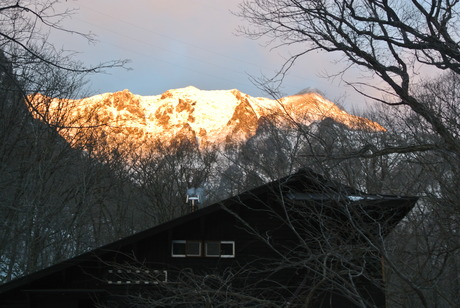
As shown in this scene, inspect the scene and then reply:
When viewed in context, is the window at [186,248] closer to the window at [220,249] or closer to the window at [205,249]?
the window at [205,249]

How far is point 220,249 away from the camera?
15.5 meters

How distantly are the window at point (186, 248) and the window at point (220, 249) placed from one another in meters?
0.26

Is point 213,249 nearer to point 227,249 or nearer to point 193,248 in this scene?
point 227,249

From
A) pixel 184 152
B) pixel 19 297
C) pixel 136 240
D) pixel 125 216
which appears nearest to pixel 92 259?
pixel 136 240

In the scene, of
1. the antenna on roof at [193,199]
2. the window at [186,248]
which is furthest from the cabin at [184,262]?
the antenna on roof at [193,199]

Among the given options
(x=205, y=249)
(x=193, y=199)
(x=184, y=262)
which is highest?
(x=193, y=199)

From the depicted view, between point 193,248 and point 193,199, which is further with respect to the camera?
point 193,199

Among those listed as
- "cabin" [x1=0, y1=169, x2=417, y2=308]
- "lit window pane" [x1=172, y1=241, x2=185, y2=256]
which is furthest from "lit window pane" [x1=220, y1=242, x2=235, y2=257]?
"lit window pane" [x1=172, y1=241, x2=185, y2=256]

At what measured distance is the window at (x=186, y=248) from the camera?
50.1 ft

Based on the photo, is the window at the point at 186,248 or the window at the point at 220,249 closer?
the window at the point at 186,248

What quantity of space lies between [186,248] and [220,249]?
3.22ft

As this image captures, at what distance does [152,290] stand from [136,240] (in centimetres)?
148

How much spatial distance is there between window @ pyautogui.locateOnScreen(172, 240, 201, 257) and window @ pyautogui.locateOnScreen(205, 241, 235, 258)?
260 mm

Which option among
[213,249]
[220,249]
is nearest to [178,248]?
[213,249]
